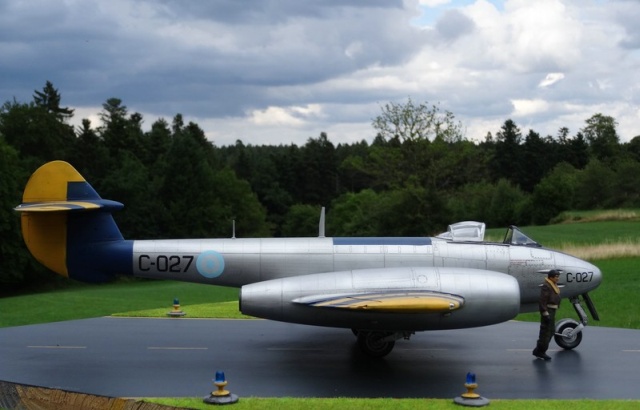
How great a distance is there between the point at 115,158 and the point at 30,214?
60.7 meters

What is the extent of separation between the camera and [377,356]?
41.1ft

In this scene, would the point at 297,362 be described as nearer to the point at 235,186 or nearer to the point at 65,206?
the point at 65,206

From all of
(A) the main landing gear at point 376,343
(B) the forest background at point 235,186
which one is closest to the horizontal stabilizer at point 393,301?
(A) the main landing gear at point 376,343

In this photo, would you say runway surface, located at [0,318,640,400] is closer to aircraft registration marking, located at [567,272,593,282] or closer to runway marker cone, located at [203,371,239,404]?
runway marker cone, located at [203,371,239,404]

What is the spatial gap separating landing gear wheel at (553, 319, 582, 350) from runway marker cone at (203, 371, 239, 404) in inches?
264

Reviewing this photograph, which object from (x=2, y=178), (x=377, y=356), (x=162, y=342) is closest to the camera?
(x=377, y=356)

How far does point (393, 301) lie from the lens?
10852 millimetres

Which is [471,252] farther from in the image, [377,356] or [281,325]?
[281,325]

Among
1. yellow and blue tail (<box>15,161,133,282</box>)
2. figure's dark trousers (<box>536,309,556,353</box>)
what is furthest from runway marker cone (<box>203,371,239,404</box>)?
figure's dark trousers (<box>536,309,556,353</box>)

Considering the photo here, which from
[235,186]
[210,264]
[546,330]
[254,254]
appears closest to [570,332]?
[546,330]

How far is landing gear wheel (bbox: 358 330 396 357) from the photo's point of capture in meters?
12.4

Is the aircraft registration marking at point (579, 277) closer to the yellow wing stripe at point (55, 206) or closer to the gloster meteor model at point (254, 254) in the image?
the gloster meteor model at point (254, 254)

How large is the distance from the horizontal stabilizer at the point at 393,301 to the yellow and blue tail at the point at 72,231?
400cm

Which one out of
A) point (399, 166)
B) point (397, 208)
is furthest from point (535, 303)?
point (399, 166)
